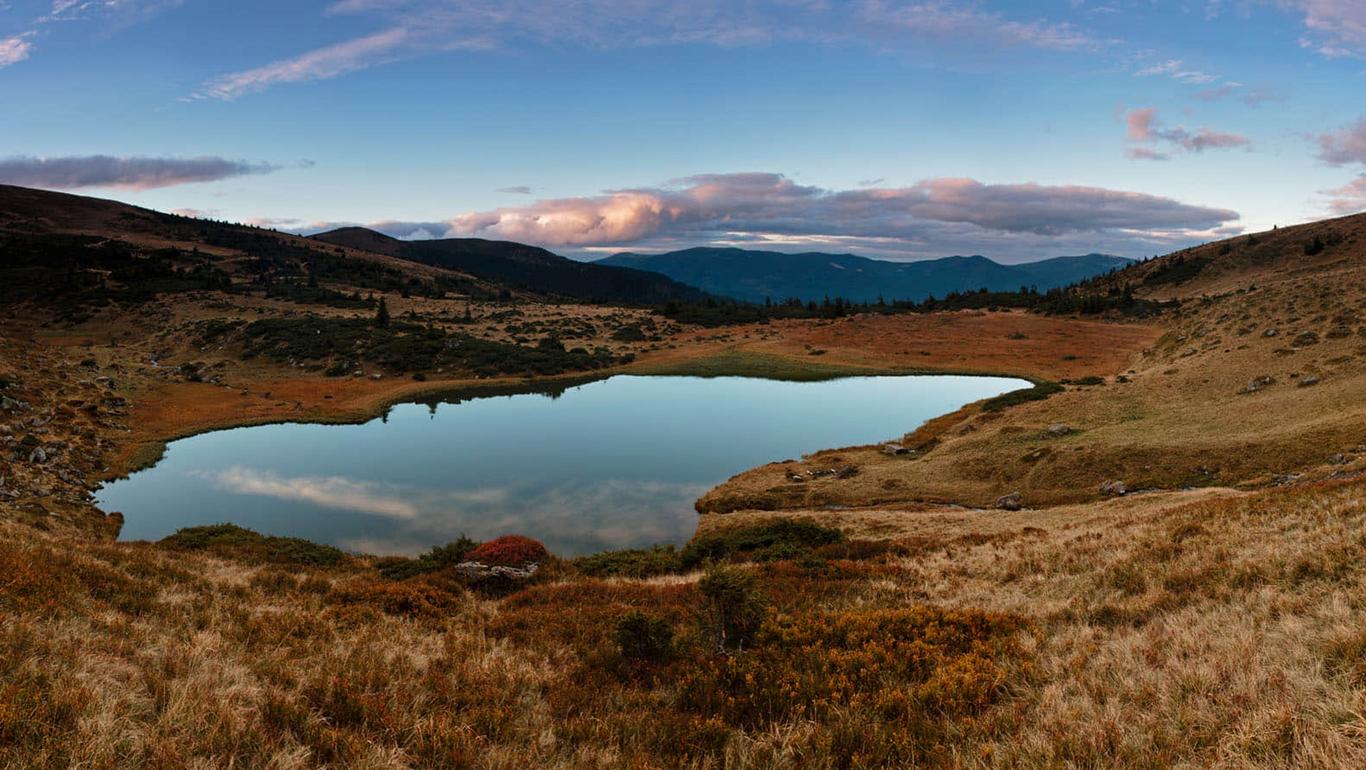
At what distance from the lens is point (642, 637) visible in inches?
419

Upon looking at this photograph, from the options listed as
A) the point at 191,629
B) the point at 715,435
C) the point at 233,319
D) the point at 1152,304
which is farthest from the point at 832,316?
the point at 191,629

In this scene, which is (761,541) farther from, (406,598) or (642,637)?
(406,598)

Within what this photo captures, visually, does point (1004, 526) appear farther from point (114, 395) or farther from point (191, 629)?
point (114, 395)

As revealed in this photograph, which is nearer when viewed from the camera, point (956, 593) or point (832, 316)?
point (956, 593)

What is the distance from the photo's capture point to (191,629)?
998cm

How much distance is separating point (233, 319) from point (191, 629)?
95.4 meters

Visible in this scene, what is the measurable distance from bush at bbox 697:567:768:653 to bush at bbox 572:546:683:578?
9.73m

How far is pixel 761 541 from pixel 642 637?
12341 mm

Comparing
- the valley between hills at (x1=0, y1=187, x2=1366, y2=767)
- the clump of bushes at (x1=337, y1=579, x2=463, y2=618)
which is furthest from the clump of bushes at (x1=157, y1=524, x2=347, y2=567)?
the clump of bushes at (x1=337, y1=579, x2=463, y2=618)

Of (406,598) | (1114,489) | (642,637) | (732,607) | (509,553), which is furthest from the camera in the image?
(1114,489)

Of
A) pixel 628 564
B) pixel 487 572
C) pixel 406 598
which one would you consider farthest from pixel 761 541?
pixel 406 598

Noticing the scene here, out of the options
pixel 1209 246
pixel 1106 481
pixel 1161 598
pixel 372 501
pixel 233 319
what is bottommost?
pixel 372 501

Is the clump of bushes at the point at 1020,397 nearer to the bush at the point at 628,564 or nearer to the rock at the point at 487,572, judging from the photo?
the bush at the point at 628,564

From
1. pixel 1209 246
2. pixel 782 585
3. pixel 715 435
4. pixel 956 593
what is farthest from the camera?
pixel 1209 246
